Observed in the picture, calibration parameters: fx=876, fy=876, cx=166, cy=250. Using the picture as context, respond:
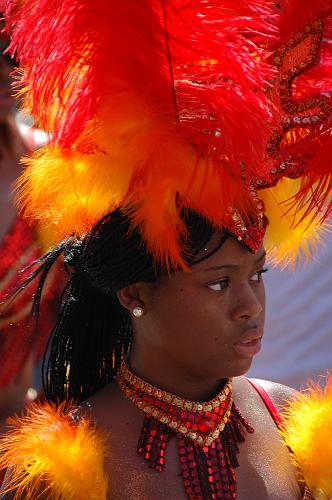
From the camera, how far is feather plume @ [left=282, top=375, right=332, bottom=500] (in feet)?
6.30

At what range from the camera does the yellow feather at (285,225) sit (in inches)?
74.4

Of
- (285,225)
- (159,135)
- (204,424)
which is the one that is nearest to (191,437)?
(204,424)

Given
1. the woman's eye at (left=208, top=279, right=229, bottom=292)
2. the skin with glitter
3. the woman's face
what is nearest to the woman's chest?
the skin with glitter

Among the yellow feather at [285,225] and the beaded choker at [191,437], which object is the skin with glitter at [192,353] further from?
the yellow feather at [285,225]

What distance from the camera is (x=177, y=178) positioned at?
161 cm

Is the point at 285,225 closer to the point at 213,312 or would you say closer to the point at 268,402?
the point at 213,312

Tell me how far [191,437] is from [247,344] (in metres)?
0.24

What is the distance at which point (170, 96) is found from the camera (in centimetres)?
160

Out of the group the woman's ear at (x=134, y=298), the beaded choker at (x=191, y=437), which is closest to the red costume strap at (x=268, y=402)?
the beaded choker at (x=191, y=437)

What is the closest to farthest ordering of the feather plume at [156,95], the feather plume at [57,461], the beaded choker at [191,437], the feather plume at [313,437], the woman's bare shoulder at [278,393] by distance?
the feather plume at [156,95] → the feather plume at [57,461] → the beaded choker at [191,437] → the feather plume at [313,437] → the woman's bare shoulder at [278,393]

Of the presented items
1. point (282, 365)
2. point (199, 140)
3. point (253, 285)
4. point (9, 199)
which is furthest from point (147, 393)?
point (282, 365)

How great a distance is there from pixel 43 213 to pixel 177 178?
318mm

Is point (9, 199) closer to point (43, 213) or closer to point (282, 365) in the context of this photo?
point (43, 213)

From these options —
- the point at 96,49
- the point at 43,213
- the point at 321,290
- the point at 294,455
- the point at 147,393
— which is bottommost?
the point at 321,290
